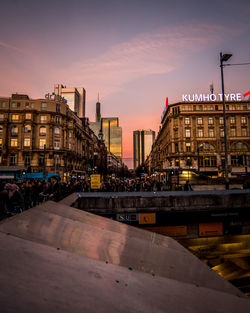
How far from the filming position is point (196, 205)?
9.30 meters

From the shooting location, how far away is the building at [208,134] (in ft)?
184

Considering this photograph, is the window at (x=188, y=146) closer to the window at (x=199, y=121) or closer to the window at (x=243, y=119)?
the window at (x=199, y=121)

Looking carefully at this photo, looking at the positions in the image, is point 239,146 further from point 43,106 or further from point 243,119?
point 43,106

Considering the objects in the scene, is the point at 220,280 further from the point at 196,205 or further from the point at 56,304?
the point at 196,205

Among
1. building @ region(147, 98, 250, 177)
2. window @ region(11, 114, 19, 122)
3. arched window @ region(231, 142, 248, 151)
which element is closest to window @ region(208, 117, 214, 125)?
building @ region(147, 98, 250, 177)

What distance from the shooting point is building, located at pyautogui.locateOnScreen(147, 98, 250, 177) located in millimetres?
56000

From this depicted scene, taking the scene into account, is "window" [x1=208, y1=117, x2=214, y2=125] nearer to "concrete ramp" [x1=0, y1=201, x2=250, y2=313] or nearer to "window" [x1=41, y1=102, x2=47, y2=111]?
"window" [x1=41, y1=102, x2=47, y2=111]

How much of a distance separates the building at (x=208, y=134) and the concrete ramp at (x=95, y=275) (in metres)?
54.1

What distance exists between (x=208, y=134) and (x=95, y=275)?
60.9 metres

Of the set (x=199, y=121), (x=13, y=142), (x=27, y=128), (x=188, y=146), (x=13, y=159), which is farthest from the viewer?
(x=199, y=121)

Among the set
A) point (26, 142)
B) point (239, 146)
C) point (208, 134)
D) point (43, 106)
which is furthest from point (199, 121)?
point (26, 142)

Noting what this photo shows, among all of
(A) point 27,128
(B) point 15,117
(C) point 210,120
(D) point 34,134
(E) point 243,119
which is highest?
(E) point 243,119

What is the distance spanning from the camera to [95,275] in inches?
91.6

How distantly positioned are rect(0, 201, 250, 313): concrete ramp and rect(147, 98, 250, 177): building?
54.1 meters
